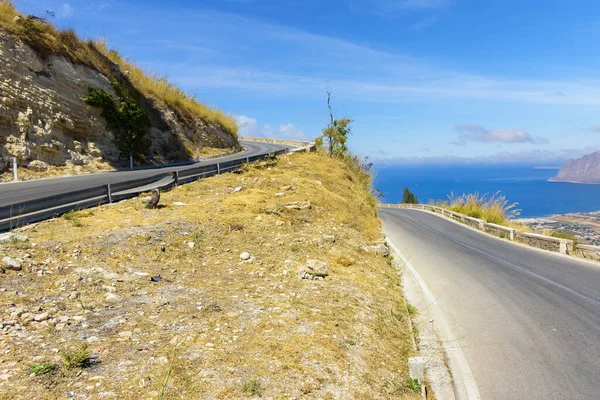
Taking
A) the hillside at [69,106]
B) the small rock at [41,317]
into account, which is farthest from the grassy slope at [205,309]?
the hillside at [69,106]

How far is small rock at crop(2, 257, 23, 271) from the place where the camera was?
618 centimetres

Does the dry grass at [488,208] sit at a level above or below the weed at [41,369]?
above

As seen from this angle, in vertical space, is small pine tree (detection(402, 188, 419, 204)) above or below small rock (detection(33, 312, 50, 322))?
above

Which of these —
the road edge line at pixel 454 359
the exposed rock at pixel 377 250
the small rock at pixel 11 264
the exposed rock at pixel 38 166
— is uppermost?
the exposed rock at pixel 38 166

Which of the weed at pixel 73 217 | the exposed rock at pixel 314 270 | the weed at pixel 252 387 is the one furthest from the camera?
the weed at pixel 73 217

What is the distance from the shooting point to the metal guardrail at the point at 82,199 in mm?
8750

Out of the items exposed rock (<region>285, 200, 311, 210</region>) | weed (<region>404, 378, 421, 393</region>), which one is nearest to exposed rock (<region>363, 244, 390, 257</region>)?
exposed rock (<region>285, 200, 311, 210</region>)

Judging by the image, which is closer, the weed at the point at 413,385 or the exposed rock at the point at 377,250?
the weed at the point at 413,385

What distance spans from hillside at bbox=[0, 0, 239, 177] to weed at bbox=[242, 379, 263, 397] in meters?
18.7

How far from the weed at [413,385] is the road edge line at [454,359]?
0.58 metres

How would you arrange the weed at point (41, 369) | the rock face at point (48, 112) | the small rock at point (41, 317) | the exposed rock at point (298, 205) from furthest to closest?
the rock face at point (48, 112), the exposed rock at point (298, 205), the small rock at point (41, 317), the weed at point (41, 369)

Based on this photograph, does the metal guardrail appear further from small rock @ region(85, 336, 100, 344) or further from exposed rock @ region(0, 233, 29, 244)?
small rock @ region(85, 336, 100, 344)

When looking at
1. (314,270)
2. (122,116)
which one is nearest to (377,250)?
(314,270)

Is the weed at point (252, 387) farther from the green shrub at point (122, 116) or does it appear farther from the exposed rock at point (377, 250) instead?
the green shrub at point (122, 116)
